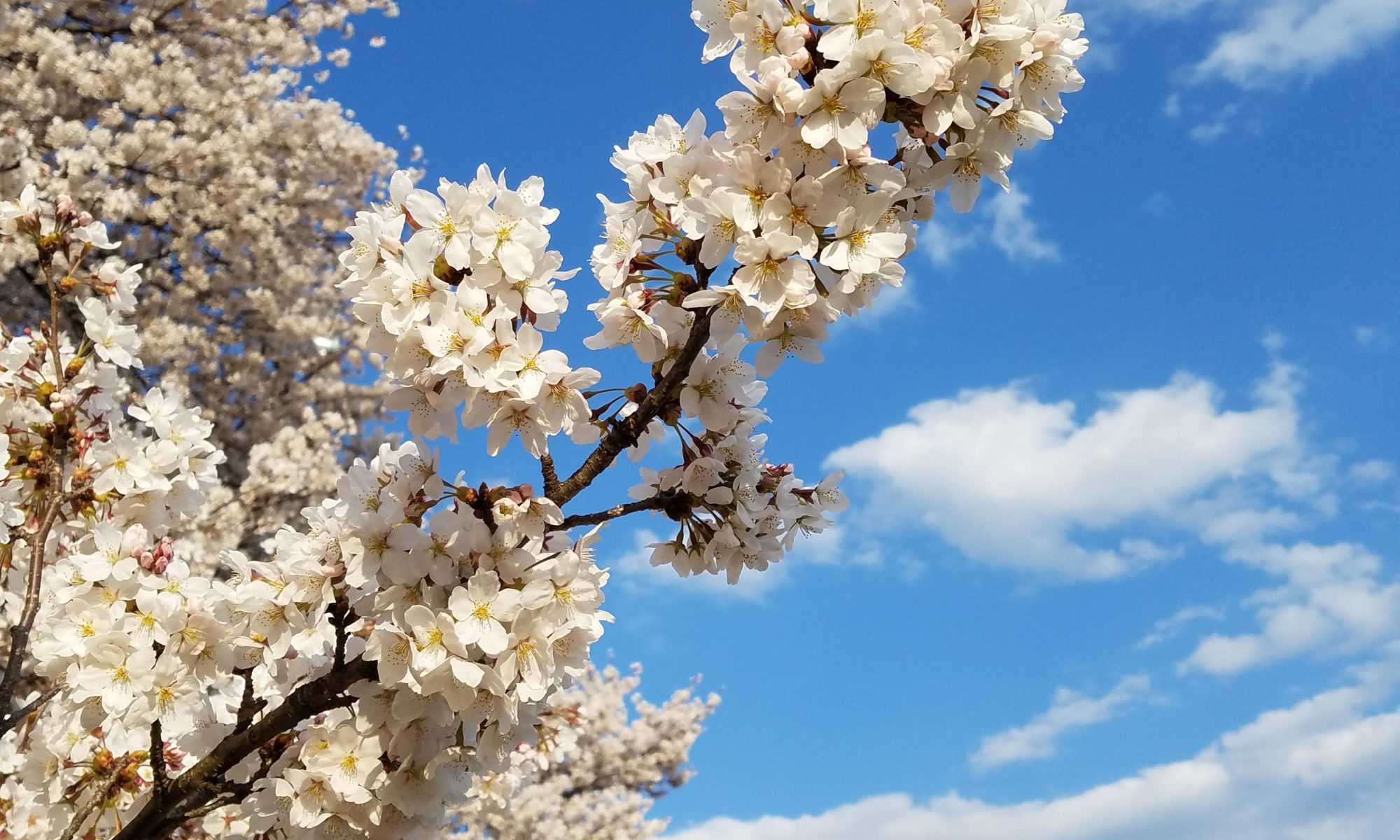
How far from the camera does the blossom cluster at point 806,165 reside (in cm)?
235

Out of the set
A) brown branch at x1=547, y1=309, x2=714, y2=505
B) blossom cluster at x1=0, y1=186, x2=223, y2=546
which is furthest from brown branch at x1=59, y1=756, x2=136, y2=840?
brown branch at x1=547, y1=309, x2=714, y2=505

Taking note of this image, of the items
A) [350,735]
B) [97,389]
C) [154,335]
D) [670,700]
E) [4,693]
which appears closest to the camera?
[350,735]

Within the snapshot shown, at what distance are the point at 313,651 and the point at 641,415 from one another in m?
1.15

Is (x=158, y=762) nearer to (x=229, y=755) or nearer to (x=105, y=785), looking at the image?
(x=229, y=755)

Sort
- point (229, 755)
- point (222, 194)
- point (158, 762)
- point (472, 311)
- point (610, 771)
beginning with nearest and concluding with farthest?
point (472, 311) → point (229, 755) → point (158, 762) → point (222, 194) → point (610, 771)

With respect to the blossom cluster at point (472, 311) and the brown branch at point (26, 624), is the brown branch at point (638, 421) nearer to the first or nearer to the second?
the blossom cluster at point (472, 311)

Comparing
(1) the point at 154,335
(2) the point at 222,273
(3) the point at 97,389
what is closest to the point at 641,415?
(3) the point at 97,389

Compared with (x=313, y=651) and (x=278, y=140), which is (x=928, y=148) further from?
(x=278, y=140)

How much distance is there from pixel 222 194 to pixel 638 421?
11.0m

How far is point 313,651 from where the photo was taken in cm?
283

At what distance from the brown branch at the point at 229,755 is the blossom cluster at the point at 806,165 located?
1.14 m

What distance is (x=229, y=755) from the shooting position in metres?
2.89

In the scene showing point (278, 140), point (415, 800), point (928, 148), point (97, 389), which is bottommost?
point (415, 800)

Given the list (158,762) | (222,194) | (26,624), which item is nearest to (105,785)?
(26,624)
